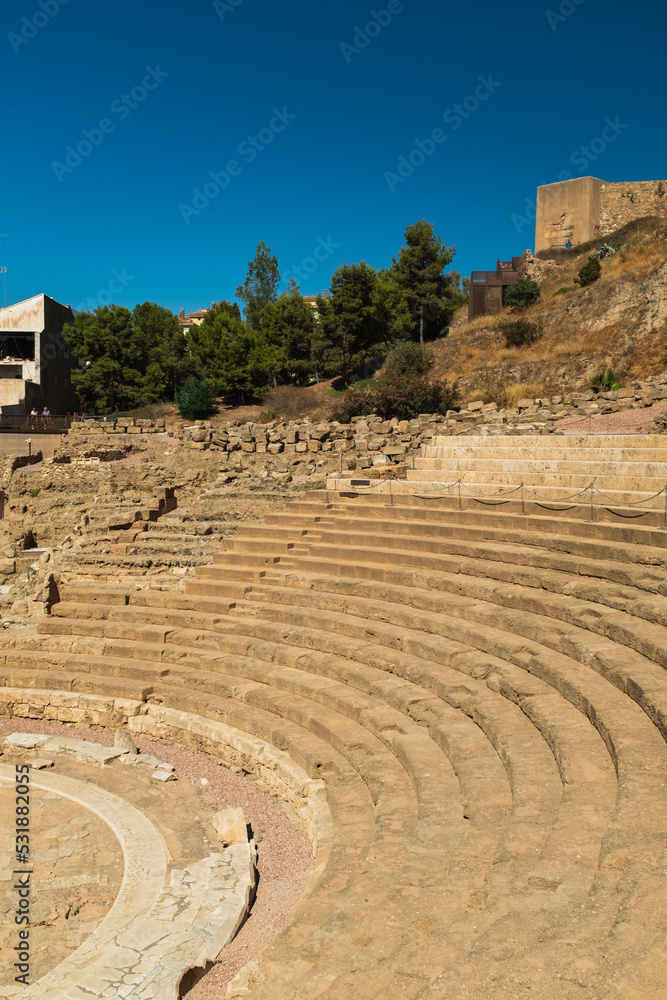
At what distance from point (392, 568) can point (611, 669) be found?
414 centimetres

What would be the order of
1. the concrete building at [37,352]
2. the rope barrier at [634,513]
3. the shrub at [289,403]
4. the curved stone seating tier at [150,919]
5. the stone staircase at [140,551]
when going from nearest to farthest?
the curved stone seating tier at [150,919], the rope barrier at [634,513], the stone staircase at [140,551], the shrub at [289,403], the concrete building at [37,352]

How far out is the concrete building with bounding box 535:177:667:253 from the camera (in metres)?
35.2

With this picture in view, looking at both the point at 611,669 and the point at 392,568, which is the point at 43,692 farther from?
the point at 611,669

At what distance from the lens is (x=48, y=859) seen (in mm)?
5750

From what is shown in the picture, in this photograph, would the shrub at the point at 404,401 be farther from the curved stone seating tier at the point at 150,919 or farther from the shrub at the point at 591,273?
the curved stone seating tier at the point at 150,919

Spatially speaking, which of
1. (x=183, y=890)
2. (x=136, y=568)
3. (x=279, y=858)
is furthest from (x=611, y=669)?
(x=136, y=568)

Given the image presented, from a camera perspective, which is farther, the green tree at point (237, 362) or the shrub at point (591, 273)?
the green tree at point (237, 362)

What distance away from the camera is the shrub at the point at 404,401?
1864cm

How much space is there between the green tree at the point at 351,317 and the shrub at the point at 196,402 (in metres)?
7.00

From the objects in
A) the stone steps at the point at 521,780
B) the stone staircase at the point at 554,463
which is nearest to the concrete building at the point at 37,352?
the stone staircase at the point at 554,463

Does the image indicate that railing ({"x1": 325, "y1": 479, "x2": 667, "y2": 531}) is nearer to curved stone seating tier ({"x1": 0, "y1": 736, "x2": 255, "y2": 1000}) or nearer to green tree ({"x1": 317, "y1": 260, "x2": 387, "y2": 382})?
curved stone seating tier ({"x1": 0, "y1": 736, "x2": 255, "y2": 1000})

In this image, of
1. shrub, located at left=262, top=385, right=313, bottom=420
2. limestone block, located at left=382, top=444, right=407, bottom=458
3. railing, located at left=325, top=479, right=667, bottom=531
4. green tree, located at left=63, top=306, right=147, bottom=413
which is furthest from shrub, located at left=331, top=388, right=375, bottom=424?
green tree, located at left=63, top=306, right=147, bottom=413

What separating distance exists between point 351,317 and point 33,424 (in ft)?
46.2

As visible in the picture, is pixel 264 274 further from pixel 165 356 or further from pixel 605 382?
pixel 605 382
